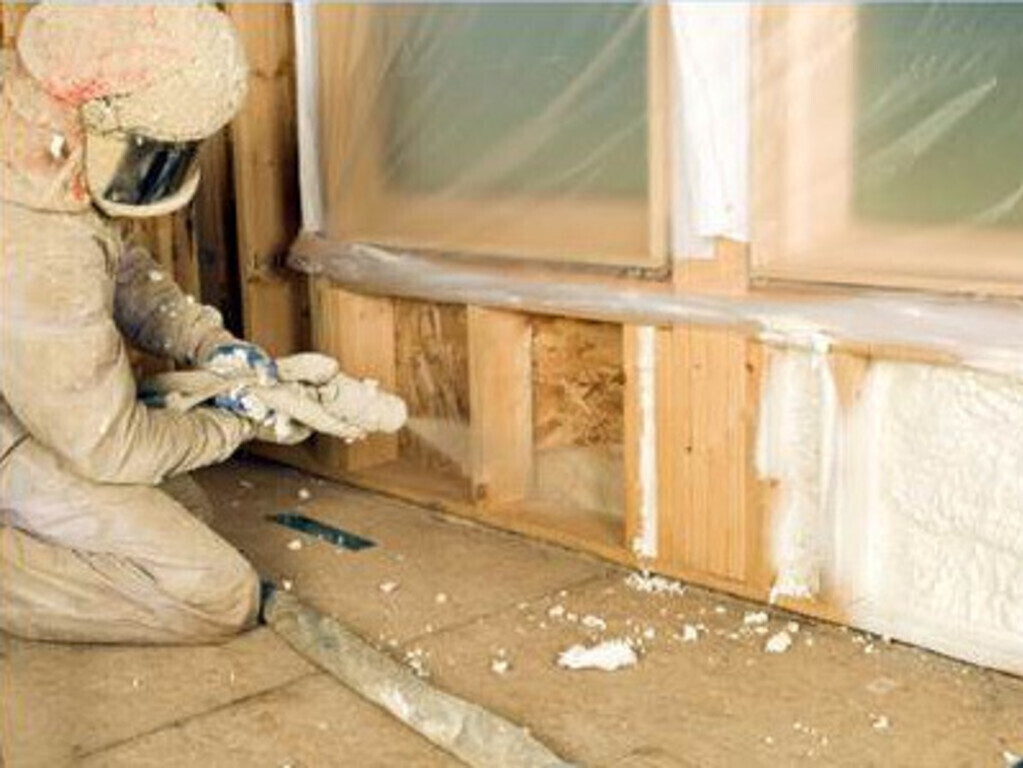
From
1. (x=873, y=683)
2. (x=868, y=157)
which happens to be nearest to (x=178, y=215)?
Result: (x=868, y=157)

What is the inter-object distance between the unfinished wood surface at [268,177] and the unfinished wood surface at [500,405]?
91 centimetres

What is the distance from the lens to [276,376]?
2725 mm

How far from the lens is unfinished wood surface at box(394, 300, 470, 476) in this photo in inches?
141

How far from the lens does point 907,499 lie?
2527mm

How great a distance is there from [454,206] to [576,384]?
52 centimetres

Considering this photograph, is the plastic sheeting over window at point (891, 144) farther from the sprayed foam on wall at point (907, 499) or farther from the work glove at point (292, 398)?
the work glove at point (292, 398)

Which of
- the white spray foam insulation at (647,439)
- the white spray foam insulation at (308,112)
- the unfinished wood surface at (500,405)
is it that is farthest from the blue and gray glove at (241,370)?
the white spray foam insulation at (308,112)

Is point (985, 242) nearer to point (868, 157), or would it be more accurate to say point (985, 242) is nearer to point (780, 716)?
point (868, 157)

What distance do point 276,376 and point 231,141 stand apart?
4.52 feet

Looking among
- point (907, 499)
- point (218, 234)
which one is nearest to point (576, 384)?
point (907, 499)

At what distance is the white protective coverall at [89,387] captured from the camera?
228 centimetres

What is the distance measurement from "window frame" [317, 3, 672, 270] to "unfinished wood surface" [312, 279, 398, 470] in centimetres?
18

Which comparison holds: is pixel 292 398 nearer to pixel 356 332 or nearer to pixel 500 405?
pixel 500 405

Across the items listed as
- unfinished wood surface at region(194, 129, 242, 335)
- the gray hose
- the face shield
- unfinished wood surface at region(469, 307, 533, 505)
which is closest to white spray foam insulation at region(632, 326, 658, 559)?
unfinished wood surface at region(469, 307, 533, 505)
